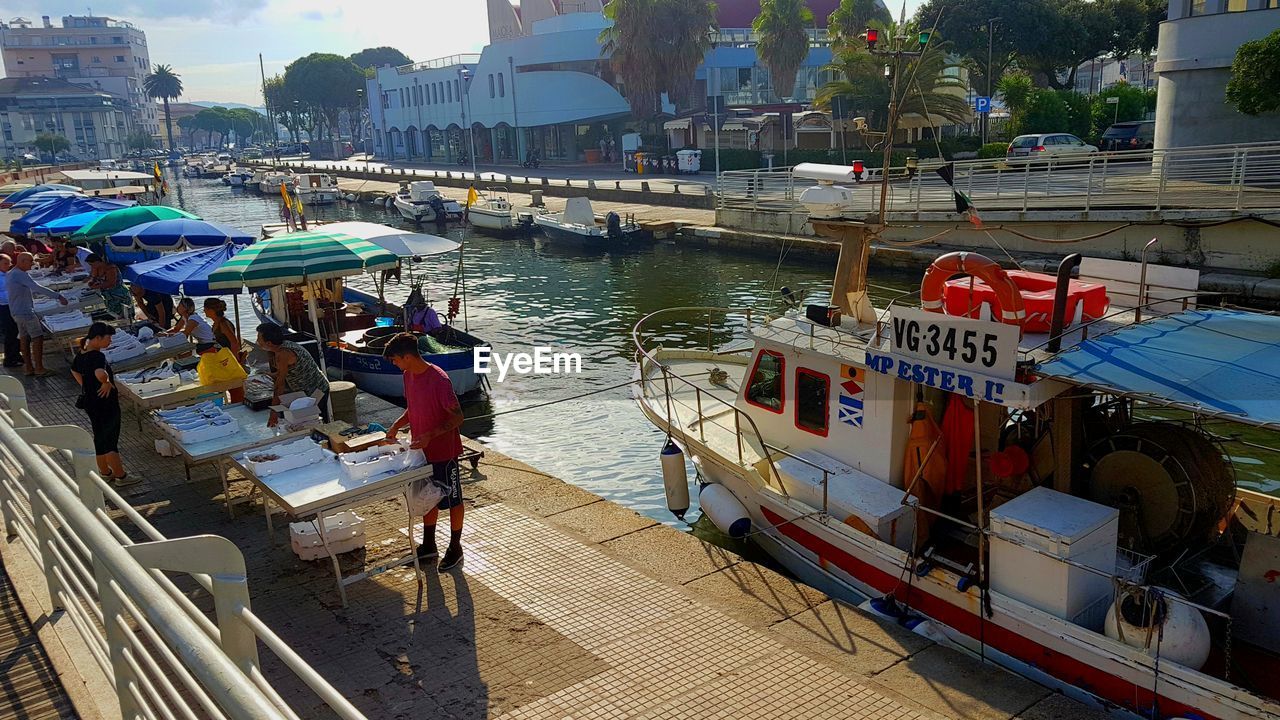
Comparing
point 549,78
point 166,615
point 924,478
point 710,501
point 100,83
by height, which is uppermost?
point 100,83

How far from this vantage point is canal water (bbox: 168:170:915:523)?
48.6 feet

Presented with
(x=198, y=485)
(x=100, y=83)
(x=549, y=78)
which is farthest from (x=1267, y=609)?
(x=100, y=83)

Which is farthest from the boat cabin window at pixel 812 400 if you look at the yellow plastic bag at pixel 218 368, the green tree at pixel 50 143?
the green tree at pixel 50 143

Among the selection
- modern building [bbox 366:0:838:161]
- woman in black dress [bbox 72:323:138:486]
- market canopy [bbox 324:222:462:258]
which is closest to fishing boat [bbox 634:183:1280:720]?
market canopy [bbox 324:222:462:258]

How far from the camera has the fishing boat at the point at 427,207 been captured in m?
48.4

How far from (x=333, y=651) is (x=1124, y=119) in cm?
5129

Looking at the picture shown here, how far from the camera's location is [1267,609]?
23.4ft

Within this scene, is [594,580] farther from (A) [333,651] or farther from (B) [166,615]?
(B) [166,615]

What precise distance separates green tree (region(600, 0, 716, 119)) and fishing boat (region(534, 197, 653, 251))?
2901 cm

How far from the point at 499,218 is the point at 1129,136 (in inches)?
1157

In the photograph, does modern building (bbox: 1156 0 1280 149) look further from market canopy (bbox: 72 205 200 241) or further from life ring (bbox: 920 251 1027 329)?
market canopy (bbox: 72 205 200 241)

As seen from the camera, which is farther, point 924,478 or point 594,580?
point 924,478

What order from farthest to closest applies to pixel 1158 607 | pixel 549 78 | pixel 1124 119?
1. pixel 549 78
2. pixel 1124 119
3. pixel 1158 607
